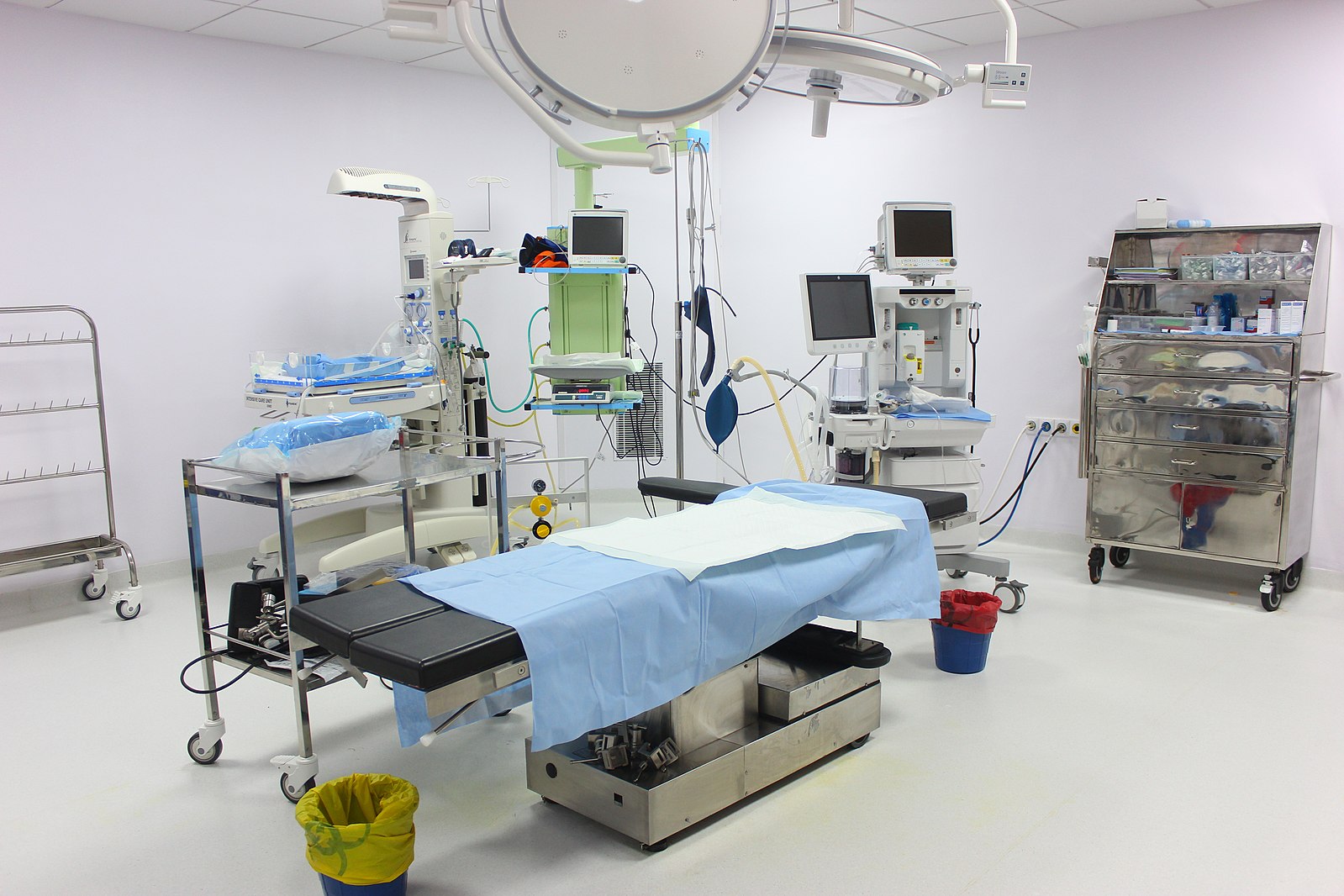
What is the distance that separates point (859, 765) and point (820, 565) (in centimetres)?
71

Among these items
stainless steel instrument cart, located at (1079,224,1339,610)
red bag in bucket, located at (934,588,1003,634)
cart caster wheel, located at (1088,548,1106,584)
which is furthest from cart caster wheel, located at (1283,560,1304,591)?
red bag in bucket, located at (934,588,1003,634)

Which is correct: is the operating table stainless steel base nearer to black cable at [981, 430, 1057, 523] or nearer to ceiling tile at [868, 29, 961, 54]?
black cable at [981, 430, 1057, 523]

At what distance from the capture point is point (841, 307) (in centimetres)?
439

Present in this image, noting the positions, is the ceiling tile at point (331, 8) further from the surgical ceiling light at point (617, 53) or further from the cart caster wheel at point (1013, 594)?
the cart caster wheel at point (1013, 594)

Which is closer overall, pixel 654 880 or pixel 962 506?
pixel 654 880

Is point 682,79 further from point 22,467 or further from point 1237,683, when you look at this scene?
point 22,467

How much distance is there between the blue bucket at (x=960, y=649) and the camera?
3564 mm

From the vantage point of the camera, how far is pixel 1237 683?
11.5 ft

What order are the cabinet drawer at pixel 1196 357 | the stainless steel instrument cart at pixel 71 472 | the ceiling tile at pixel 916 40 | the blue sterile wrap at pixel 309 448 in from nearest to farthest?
the blue sterile wrap at pixel 309 448 → the cabinet drawer at pixel 1196 357 → the stainless steel instrument cart at pixel 71 472 → the ceiling tile at pixel 916 40

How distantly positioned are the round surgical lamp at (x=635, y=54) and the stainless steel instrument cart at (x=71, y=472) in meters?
3.59

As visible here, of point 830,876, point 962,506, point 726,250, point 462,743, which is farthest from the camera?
point 726,250

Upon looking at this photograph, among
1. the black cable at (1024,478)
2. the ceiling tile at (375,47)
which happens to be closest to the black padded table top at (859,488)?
the black cable at (1024,478)

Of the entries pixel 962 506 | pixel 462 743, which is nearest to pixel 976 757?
pixel 962 506

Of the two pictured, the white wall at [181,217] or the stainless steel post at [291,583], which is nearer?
the stainless steel post at [291,583]
